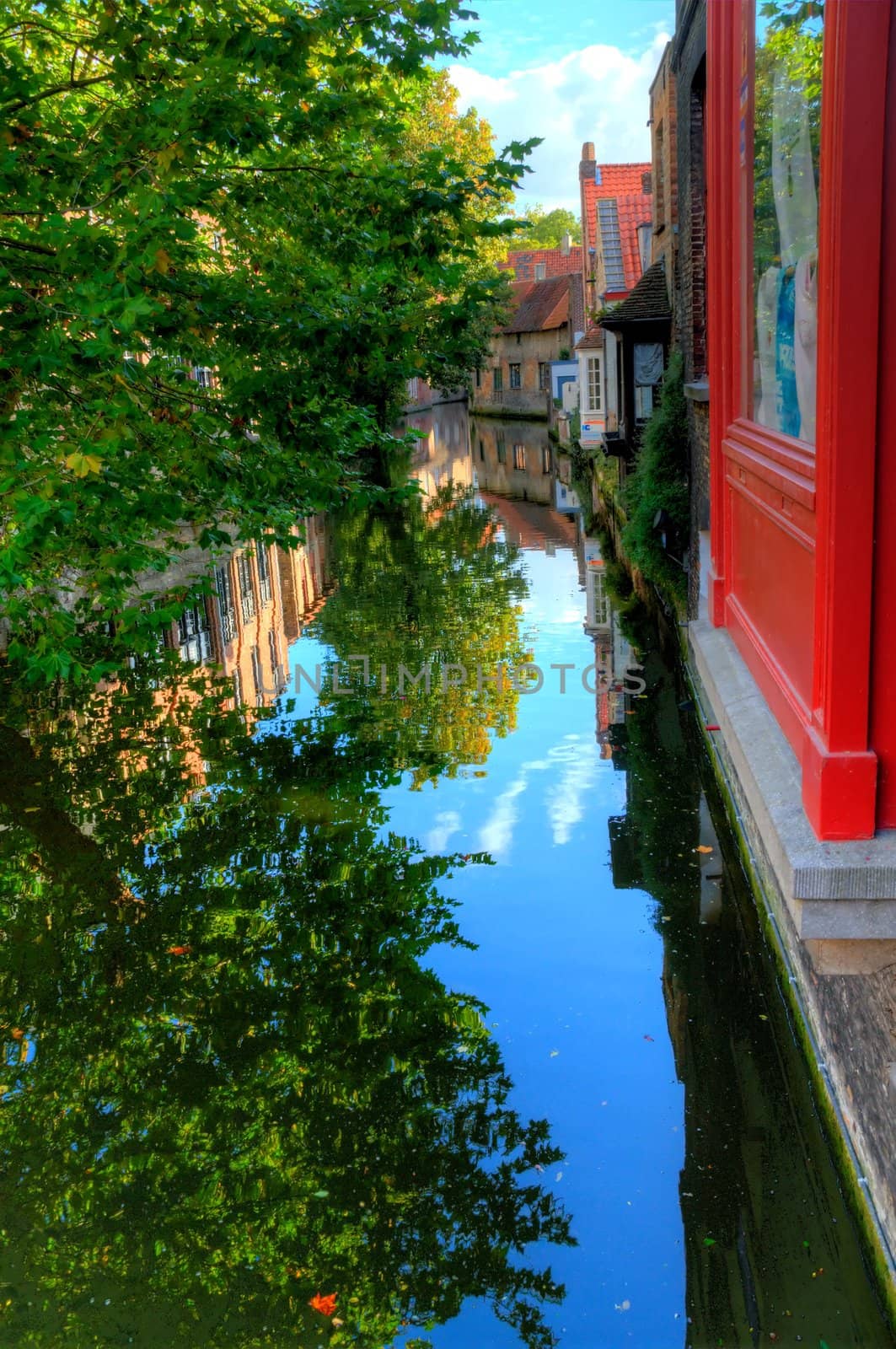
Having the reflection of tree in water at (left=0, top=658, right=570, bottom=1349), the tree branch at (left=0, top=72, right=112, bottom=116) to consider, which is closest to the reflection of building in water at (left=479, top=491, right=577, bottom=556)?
the reflection of tree in water at (left=0, top=658, right=570, bottom=1349)

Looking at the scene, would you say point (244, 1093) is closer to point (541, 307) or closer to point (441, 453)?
point (441, 453)

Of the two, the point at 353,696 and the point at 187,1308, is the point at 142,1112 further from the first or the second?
the point at 353,696

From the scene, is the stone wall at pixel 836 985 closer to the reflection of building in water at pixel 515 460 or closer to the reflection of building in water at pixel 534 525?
the reflection of building in water at pixel 534 525

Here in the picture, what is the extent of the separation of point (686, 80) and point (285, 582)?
33.7ft

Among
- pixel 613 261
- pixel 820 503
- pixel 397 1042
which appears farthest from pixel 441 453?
pixel 820 503

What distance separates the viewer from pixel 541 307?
58438 millimetres

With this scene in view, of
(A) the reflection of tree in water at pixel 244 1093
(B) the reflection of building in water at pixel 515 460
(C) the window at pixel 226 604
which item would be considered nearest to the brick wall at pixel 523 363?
(B) the reflection of building in water at pixel 515 460

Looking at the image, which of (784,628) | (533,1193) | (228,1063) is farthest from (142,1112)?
(784,628)

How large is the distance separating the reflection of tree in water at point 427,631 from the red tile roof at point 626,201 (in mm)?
7389

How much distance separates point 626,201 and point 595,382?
4288mm

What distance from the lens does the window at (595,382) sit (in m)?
27.7

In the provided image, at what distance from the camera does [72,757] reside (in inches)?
398

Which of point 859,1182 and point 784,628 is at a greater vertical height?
point 784,628

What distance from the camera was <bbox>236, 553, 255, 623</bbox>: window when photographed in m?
16.3
